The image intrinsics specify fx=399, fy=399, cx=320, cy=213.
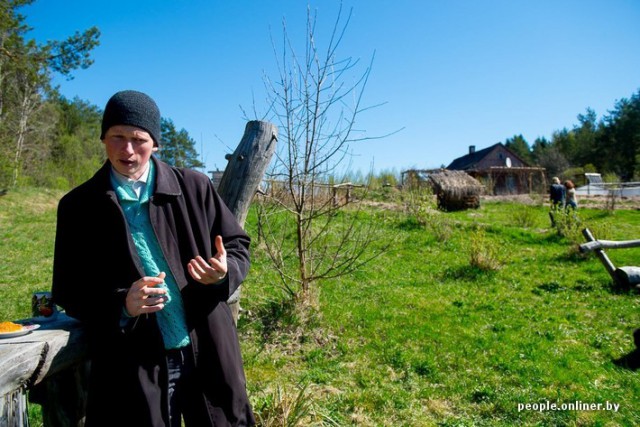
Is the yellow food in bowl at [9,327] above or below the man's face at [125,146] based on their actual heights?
below

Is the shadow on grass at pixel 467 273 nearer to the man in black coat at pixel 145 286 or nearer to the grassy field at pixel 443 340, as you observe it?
the grassy field at pixel 443 340

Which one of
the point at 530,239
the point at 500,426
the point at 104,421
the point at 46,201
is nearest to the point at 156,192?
the point at 104,421

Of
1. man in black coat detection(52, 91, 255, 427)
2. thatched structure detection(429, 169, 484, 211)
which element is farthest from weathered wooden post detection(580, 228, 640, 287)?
thatched structure detection(429, 169, 484, 211)

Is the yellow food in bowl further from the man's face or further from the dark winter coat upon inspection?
the man's face

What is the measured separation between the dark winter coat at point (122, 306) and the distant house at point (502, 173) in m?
24.8

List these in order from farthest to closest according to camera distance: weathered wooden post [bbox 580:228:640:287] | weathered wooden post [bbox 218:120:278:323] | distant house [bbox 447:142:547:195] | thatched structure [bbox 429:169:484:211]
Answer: distant house [bbox 447:142:547:195] < thatched structure [bbox 429:169:484:211] < weathered wooden post [bbox 580:228:640:287] < weathered wooden post [bbox 218:120:278:323]

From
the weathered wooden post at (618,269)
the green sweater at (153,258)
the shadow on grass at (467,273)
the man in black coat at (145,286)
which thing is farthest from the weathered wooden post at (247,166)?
the weathered wooden post at (618,269)

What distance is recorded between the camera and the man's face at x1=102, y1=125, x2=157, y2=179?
1497mm

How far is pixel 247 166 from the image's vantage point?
275 centimetres

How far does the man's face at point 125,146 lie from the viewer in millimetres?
1497

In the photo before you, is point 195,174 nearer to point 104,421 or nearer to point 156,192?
point 156,192

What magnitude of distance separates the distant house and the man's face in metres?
24.9

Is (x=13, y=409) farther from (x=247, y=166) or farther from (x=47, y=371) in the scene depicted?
(x=247, y=166)

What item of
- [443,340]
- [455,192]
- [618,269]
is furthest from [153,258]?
[455,192]
